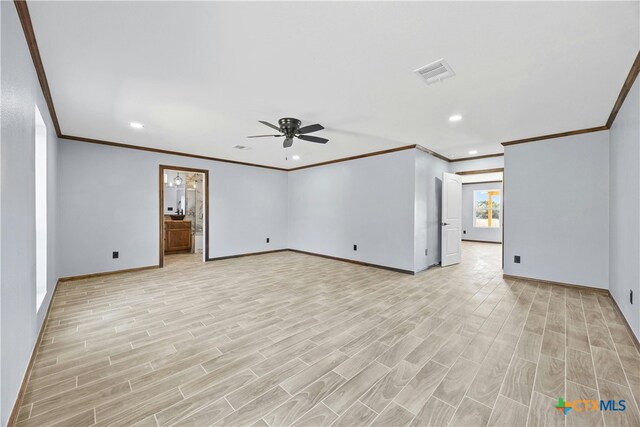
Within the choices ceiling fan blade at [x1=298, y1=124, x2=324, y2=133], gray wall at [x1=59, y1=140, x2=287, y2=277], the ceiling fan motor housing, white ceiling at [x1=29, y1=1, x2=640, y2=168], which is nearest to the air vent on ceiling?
white ceiling at [x1=29, y1=1, x2=640, y2=168]

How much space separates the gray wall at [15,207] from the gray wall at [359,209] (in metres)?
4.84

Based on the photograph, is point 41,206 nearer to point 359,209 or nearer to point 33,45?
point 33,45

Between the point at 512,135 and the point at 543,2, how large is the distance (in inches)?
125

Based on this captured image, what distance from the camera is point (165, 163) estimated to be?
5508 mm

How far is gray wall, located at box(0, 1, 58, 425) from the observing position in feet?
4.36

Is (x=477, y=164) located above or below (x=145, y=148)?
below

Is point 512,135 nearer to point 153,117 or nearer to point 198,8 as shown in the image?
point 198,8

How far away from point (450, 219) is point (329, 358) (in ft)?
14.9

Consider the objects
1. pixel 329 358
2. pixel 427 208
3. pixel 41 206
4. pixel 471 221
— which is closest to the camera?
pixel 329 358

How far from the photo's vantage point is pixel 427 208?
5332mm

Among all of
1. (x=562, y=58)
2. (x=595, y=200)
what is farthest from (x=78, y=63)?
(x=595, y=200)

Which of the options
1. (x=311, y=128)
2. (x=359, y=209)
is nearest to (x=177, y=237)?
(x=359, y=209)

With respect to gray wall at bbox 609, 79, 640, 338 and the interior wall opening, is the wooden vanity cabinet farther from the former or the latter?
the interior wall opening

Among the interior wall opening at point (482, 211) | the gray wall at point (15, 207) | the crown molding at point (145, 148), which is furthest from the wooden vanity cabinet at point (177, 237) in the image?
the interior wall opening at point (482, 211)
